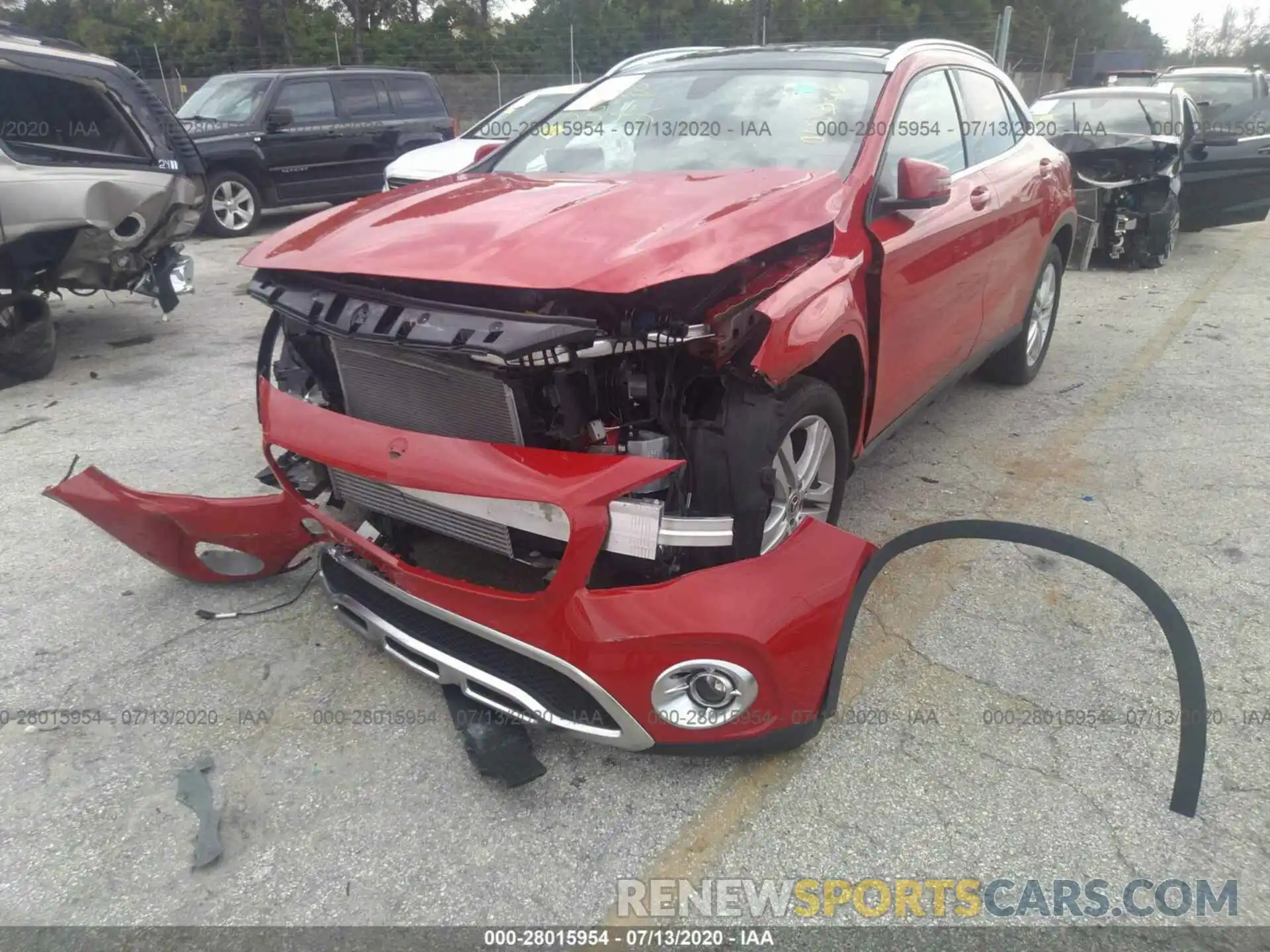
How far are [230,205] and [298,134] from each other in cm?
120

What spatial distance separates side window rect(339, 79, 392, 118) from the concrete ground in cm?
840

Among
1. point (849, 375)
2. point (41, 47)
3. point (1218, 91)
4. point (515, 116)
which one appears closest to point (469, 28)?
point (515, 116)

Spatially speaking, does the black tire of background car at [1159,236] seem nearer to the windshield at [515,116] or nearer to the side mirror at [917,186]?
the windshield at [515,116]

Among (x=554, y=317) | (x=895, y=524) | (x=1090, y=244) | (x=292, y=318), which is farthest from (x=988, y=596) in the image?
(x=1090, y=244)

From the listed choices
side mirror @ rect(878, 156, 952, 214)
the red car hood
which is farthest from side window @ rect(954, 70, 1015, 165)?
the red car hood

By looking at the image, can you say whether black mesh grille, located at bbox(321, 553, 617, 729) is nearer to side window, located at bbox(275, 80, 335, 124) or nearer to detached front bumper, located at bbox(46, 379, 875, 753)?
detached front bumper, located at bbox(46, 379, 875, 753)

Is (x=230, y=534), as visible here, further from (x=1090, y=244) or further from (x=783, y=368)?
(x=1090, y=244)

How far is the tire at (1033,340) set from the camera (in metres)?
5.01

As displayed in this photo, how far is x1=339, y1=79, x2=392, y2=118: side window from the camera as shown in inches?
444

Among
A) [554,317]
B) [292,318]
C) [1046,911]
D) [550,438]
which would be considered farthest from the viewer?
[292,318]

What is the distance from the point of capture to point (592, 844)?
221 centimetres

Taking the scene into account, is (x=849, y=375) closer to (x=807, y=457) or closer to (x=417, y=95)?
(x=807, y=457)

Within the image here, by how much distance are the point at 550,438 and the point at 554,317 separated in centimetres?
35

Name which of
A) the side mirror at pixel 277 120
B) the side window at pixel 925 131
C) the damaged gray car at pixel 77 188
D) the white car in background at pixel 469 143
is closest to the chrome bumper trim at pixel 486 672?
the side window at pixel 925 131
